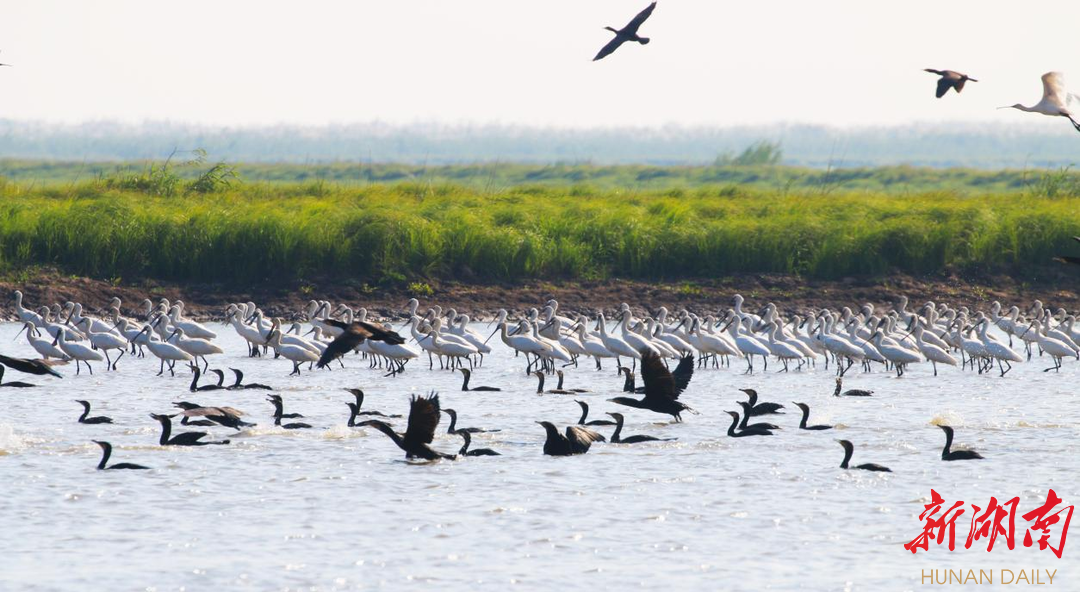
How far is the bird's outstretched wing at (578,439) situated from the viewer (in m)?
12.3

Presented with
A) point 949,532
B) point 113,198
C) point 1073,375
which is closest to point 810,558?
point 949,532

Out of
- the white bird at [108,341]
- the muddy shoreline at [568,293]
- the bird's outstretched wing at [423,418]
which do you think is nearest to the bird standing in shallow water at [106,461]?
the bird's outstretched wing at [423,418]

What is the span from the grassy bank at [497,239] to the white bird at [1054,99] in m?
19.3

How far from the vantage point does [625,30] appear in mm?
9375

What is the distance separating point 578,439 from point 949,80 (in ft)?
15.5

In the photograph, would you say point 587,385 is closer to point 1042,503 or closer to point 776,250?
point 1042,503

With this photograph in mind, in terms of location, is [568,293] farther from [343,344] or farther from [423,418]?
[343,344]

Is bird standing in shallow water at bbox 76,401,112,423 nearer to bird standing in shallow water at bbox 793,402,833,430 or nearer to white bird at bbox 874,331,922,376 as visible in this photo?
bird standing in shallow water at bbox 793,402,833,430

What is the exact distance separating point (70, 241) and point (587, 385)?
460 inches

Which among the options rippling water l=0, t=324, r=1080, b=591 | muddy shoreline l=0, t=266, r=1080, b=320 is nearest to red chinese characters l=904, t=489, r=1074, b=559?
rippling water l=0, t=324, r=1080, b=591

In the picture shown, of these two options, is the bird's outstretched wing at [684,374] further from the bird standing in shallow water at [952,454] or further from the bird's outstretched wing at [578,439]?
the bird standing in shallow water at [952,454]

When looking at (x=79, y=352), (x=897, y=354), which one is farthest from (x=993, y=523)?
(x=79, y=352)

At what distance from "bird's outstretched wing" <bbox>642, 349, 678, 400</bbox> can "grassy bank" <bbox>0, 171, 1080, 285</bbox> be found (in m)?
13.7

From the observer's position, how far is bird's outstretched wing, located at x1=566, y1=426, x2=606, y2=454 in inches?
484
